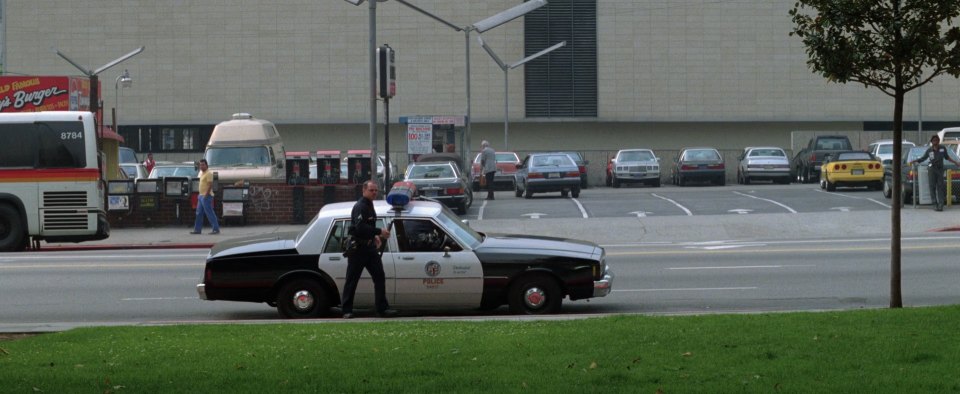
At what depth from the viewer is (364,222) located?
46.0 ft

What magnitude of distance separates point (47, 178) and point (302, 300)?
35.2ft

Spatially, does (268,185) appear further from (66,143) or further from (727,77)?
(727,77)

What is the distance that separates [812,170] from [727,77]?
2029cm

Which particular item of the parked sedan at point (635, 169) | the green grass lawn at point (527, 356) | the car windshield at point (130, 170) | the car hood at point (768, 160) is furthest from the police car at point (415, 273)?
the car hood at point (768, 160)

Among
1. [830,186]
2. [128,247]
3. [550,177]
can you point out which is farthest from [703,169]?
[128,247]

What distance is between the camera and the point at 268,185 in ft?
102

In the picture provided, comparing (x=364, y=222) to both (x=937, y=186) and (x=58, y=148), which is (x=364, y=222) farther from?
(x=937, y=186)

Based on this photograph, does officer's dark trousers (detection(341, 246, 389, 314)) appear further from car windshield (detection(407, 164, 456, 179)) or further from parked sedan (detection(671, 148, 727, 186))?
parked sedan (detection(671, 148, 727, 186))

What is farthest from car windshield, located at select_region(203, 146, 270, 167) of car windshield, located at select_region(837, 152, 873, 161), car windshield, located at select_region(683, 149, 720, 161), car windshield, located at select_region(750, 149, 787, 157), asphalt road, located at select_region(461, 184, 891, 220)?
car windshield, located at select_region(750, 149, 787, 157)

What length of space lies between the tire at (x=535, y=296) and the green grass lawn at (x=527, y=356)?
7.51 ft

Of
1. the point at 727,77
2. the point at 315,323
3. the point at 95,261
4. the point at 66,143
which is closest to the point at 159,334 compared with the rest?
the point at 315,323

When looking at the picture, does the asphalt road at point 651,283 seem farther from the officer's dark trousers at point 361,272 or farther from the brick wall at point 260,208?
the brick wall at point 260,208

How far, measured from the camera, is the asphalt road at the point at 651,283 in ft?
49.7

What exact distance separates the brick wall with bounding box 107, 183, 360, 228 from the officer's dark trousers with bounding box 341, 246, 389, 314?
1711cm
